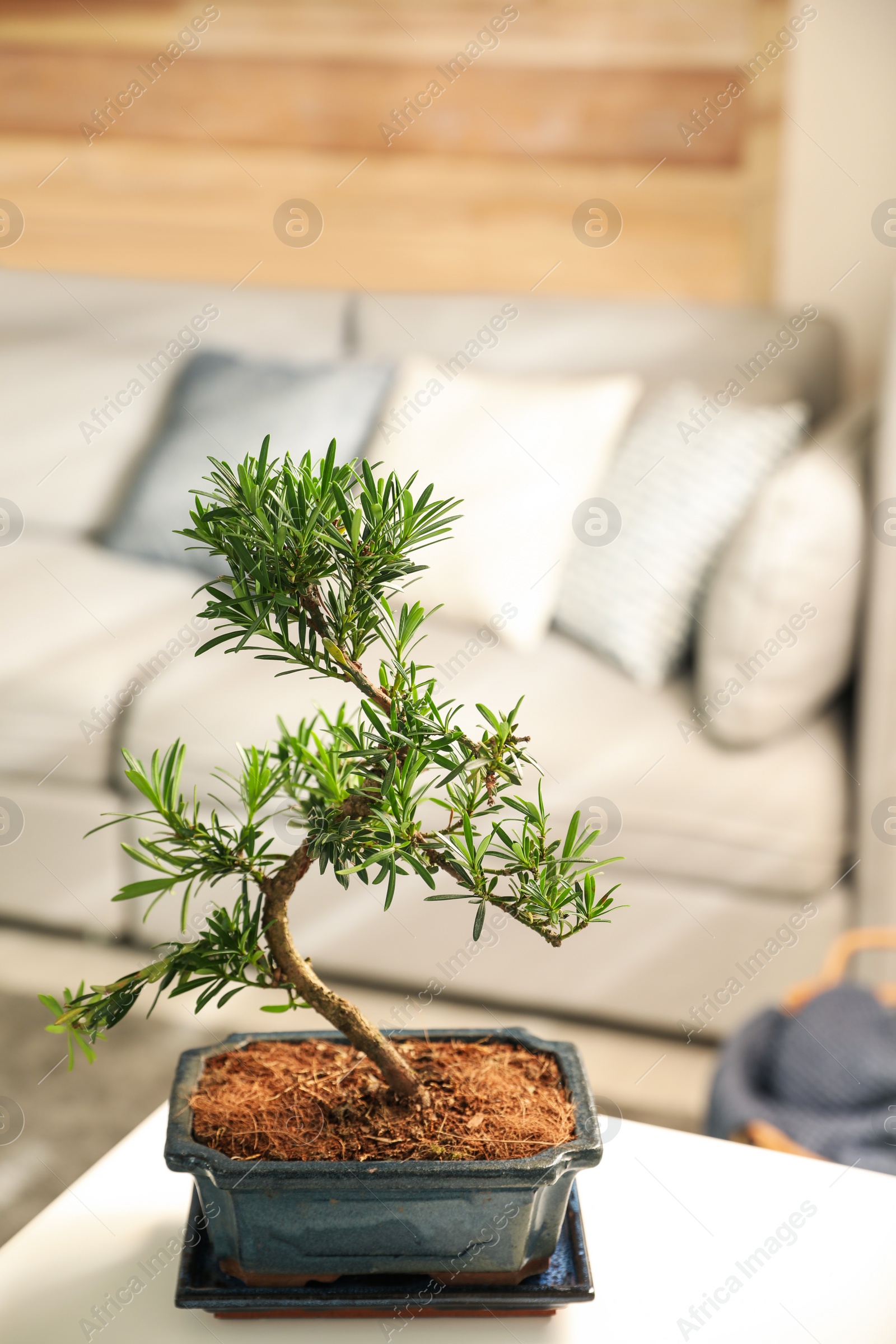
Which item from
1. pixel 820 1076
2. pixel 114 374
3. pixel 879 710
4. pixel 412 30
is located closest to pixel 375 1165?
pixel 820 1076

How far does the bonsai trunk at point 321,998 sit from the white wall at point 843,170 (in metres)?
2.04

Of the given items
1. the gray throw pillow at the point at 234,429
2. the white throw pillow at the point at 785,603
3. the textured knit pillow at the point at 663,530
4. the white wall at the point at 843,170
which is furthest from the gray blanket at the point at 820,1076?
the white wall at the point at 843,170

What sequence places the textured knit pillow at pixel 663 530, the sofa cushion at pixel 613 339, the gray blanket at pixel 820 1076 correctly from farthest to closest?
the sofa cushion at pixel 613 339
the textured knit pillow at pixel 663 530
the gray blanket at pixel 820 1076

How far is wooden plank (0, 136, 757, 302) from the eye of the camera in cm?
251

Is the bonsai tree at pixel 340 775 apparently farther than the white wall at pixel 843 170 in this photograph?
No

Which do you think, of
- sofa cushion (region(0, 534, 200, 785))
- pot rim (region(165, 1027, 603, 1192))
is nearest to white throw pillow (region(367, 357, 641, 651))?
sofa cushion (region(0, 534, 200, 785))

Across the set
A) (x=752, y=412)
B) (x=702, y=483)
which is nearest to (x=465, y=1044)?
(x=702, y=483)

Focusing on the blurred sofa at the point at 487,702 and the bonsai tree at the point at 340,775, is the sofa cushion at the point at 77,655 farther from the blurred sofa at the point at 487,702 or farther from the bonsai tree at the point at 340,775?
the bonsai tree at the point at 340,775

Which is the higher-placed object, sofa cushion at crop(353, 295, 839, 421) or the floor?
sofa cushion at crop(353, 295, 839, 421)

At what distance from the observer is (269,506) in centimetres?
54

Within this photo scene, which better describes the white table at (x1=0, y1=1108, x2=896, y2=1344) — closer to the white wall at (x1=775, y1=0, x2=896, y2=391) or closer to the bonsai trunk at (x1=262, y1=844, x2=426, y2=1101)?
the bonsai trunk at (x1=262, y1=844, x2=426, y2=1101)

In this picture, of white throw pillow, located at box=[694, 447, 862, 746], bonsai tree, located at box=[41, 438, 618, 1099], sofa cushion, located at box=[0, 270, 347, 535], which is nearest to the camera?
bonsai tree, located at box=[41, 438, 618, 1099]

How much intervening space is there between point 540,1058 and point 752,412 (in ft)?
4.61

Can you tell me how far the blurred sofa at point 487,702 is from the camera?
1.63 metres
